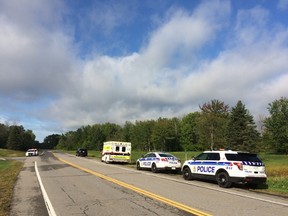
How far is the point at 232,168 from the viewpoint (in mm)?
16562

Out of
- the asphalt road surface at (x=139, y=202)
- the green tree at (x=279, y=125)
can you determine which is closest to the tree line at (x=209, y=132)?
the green tree at (x=279, y=125)

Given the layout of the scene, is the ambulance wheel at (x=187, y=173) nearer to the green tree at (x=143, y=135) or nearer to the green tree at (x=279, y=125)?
the green tree at (x=279, y=125)

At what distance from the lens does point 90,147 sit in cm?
16575

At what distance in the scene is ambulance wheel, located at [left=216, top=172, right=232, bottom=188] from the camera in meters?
16.4

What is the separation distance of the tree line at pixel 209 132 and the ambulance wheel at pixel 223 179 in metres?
31.4

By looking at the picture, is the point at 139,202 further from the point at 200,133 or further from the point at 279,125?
the point at 279,125

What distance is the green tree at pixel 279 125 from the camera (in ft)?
284

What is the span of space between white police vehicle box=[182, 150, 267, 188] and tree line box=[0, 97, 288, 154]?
35.4 meters

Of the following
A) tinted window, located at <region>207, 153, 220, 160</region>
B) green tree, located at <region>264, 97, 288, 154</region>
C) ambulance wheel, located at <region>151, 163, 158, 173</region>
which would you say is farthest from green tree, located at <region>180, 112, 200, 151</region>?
tinted window, located at <region>207, 153, 220, 160</region>

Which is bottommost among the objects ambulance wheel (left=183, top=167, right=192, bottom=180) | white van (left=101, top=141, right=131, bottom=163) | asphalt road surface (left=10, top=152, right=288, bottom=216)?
asphalt road surface (left=10, top=152, right=288, bottom=216)

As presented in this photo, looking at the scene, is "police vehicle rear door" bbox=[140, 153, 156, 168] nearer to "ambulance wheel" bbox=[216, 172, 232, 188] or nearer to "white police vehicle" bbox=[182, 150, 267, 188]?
"white police vehicle" bbox=[182, 150, 267, 188]

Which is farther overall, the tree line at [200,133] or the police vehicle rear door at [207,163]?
the tree line at [200,133]

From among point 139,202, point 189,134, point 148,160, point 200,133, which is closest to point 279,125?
point 200,133

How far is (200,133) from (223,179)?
60591 millimetres
